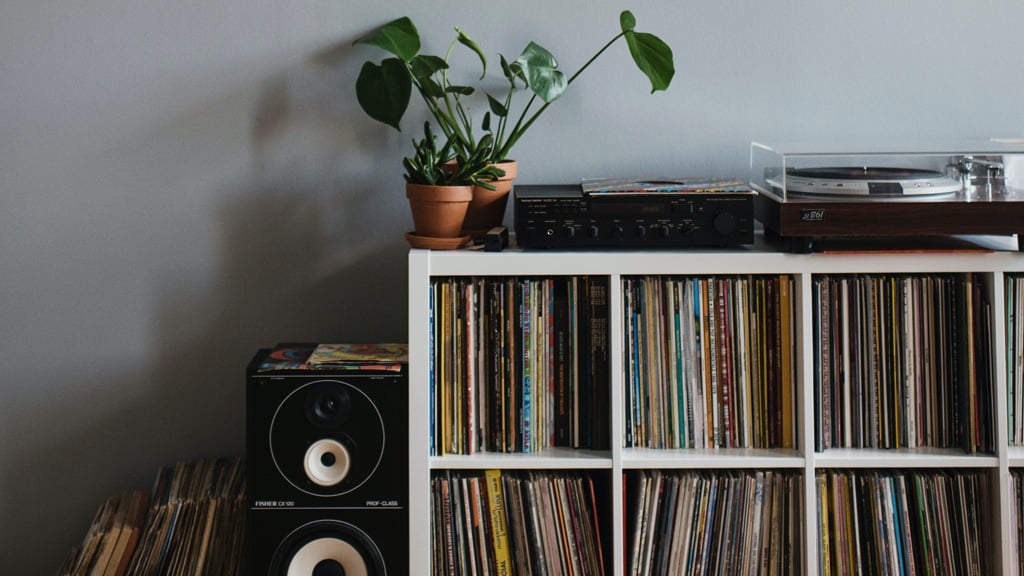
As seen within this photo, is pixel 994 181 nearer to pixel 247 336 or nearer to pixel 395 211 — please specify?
pixel 395 211

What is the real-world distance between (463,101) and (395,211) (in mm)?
273

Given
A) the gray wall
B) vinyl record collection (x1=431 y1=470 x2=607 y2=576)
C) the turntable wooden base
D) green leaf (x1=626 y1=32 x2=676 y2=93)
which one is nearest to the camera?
the turntable wooden base

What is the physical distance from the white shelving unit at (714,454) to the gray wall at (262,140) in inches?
15.4

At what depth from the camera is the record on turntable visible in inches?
74.6

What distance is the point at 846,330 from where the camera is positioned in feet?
6.47

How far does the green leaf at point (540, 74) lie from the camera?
2041 millimetres

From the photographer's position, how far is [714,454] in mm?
1983

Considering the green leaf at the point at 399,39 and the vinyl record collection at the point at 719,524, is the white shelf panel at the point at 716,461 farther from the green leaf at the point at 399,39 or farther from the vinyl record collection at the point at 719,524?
the green leaf at the point at 399,39

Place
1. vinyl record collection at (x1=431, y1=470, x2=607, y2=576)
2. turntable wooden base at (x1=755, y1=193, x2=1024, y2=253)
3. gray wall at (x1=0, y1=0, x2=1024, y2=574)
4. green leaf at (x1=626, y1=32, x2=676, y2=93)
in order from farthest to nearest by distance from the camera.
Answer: gray wall at (x1=0, y1=0, x2=1024, y2=574)
green leaf at (x1=626, y1=32, x2=676, y2=93)
vinyl record collection at (x1=431, y1=470, x2=607, y2=576)
turntable wooden base at (x1=755, y1=193, x2=1024, y2=253)

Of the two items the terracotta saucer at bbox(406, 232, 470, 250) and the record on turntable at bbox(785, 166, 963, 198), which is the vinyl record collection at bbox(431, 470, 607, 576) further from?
the record on turntable at bbox(785, 166, 963, 198)

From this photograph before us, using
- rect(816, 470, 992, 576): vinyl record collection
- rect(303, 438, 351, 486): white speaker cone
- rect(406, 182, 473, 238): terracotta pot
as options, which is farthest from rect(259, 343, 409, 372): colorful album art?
rect(816, 470, 992, 576): vinyl record collection

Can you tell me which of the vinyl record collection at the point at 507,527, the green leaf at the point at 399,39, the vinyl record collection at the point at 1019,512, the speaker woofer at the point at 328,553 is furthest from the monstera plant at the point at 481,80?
the vinyl record collection at the point at 1019,512

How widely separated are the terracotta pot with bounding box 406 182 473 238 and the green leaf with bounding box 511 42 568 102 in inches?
9.1

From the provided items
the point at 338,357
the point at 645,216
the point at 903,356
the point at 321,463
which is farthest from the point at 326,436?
the point at 903,356
